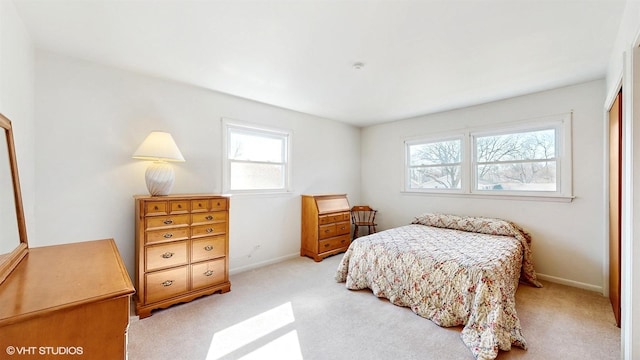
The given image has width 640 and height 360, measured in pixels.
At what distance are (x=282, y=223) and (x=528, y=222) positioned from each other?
3.44 meters

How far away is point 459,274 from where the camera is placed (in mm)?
2309

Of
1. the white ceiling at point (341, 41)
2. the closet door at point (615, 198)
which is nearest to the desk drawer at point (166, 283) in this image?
the white ceiling at point (341, 41)

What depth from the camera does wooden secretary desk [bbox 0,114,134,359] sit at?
0.77 meters

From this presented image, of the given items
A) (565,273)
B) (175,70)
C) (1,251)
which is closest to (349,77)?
(175,70)

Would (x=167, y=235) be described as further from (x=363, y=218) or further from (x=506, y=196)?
(x=506, y=196)

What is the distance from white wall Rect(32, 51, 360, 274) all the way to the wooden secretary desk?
1.46 meters

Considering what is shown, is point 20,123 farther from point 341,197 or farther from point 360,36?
point 341,197

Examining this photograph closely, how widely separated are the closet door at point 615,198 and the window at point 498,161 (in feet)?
1.62

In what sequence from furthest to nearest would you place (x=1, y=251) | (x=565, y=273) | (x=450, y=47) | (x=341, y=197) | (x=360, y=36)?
(x=341, y=197) < (x=565, y=273) < (x=450, y=47) < (x=360, y=36) < (x=1, y=251)

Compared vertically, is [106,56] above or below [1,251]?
above

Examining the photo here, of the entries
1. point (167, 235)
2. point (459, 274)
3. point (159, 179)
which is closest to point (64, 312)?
point (167, 235)

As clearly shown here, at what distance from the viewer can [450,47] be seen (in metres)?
2.26

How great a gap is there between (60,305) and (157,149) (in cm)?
210

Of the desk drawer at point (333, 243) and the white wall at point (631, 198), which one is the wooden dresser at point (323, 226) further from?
the white wall at point (631, 198)
